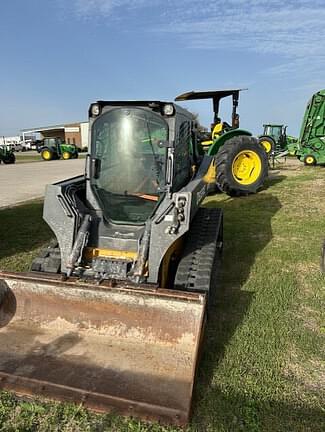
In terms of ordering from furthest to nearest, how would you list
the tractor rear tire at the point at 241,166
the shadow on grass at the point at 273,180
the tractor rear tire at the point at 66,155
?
1. the tractor rear tire at the point at 66,155
2. the shadow on grass at the point at 273,180
3. the tractor rear tire at the point at 241,166

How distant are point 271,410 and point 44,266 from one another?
241 centimetres

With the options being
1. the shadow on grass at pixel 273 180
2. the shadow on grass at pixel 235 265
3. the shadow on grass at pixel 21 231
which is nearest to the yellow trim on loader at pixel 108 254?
the shadow on grass at pixel 235 265

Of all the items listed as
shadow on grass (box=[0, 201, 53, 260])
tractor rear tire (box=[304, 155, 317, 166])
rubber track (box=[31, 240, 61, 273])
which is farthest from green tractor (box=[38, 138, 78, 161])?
rubber track (box=[31, 240, 61, 273])

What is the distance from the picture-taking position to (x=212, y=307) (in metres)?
3.79

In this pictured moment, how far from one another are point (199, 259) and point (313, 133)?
42.7 feet

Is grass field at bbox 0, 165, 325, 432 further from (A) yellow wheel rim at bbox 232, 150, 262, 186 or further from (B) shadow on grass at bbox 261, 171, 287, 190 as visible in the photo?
(B) shadow on grass at bbox 261, 171, 287, 190

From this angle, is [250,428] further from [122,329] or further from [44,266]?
[44,266]

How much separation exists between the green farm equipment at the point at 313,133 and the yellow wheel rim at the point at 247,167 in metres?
6.55

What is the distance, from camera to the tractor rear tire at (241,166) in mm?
8547

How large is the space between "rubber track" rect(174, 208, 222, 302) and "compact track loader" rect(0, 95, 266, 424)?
1 cm

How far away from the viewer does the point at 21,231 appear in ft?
22.2

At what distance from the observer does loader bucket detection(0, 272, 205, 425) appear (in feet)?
7.87

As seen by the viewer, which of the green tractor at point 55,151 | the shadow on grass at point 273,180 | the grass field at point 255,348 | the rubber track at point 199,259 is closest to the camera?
the grass field at point 255,348

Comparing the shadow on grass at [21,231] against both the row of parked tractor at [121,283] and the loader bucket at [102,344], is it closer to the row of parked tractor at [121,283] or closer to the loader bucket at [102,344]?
the row of parked tractor at [121,283]
